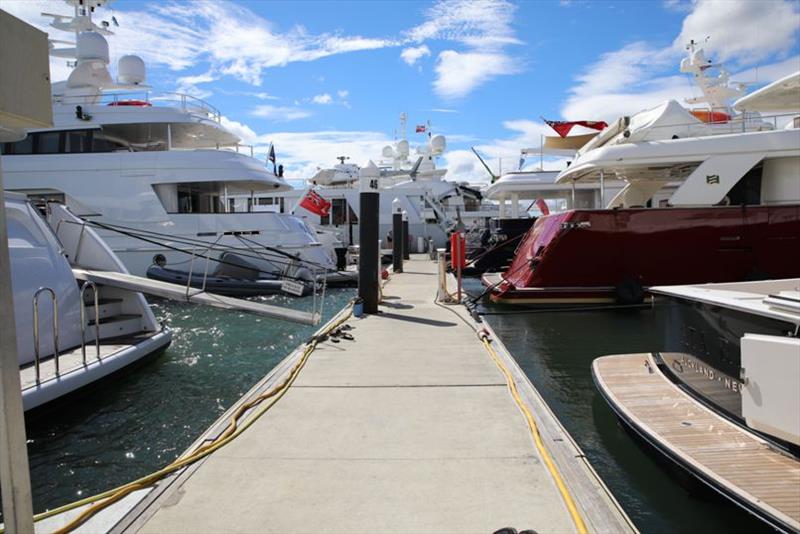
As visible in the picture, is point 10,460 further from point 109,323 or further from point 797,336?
point 109,323

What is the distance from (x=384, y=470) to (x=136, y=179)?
53.4 ft

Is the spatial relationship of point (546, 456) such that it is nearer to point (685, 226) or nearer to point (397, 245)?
point (685, 226)

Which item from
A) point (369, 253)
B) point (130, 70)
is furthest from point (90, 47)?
point (369, 253)

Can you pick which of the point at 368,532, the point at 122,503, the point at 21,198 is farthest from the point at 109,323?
the point at 368,532

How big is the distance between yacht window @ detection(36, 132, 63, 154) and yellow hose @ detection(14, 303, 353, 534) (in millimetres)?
15412

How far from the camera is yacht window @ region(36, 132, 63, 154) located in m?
17.4

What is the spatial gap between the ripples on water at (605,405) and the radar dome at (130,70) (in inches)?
601

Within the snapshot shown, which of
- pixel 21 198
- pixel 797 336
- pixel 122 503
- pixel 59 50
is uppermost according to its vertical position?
pixel 59 50

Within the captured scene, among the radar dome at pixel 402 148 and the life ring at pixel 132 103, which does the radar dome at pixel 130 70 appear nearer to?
the life ring at pixel 132 103

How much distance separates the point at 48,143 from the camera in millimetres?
17469

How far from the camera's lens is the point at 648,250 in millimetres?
11844

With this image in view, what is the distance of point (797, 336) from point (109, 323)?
7.81 metres

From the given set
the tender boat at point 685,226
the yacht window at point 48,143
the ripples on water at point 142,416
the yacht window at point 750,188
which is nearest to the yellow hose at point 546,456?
the ripples on water at point 142,416

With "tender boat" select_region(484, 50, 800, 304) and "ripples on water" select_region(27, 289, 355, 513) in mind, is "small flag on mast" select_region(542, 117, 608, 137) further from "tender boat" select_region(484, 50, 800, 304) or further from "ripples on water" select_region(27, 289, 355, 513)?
"ripples on water" select_region(27, 289, 355, 513)
